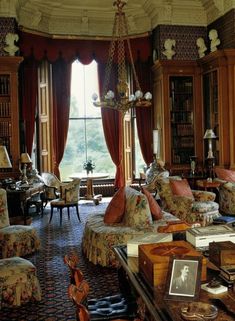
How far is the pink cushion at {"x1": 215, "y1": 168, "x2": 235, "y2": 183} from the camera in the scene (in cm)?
778

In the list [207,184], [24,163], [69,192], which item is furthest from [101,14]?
[207,184]

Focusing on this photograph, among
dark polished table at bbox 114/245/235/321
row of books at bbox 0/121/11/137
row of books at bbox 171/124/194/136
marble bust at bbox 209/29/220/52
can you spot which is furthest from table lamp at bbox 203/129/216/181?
dark polished table at bbox 114/245/235/321

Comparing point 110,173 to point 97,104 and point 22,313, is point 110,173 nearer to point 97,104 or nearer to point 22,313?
point 97,104

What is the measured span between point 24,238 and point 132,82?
19.6 ft

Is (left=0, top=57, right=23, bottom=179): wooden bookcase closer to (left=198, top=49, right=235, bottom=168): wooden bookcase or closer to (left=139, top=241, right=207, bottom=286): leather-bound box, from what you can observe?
(left=198, top=49, right=235, bottom=168): wooden bookcase

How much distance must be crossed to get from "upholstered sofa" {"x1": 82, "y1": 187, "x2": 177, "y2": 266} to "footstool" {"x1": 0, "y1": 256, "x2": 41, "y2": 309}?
1.10 metres

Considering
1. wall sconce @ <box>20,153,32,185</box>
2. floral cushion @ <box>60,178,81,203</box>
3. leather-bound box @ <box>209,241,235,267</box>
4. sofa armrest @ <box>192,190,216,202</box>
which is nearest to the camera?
leather-bound box @ <box>209,241,235,267</box>

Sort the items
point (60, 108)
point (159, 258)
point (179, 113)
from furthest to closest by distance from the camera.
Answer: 1. point (60, 108)
2. point (179, 113)
3. point (159, 258)

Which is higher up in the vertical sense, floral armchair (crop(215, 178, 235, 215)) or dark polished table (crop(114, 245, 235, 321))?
dark polished table (crop(114, 245, 235, 321))

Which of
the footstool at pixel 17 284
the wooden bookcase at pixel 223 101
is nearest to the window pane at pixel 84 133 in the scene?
the wooden bookcase at pixel 223 101

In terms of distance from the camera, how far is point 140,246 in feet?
7.63

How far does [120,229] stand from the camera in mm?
4957

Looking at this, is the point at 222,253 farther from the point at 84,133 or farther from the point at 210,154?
the point at 84,133

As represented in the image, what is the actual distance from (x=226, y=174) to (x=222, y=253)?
19.3ft
